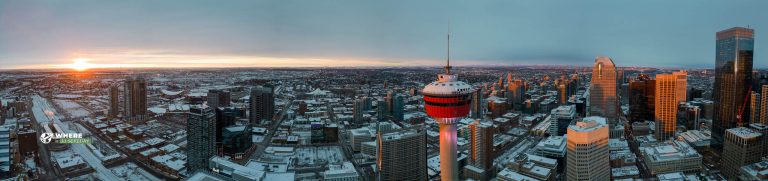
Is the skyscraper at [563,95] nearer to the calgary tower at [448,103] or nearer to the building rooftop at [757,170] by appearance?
the building rooftop at [757,170]

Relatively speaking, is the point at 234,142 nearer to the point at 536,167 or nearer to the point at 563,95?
the point at 536,167

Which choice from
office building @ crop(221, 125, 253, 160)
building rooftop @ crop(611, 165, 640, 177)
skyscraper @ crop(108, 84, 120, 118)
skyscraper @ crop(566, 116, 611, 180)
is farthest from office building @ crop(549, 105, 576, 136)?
skyscraper @ crop(108, 84, 120, 118)

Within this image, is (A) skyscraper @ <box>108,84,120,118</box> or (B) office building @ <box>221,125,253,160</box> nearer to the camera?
(B) office building @ <box>221,125,253,160</box>

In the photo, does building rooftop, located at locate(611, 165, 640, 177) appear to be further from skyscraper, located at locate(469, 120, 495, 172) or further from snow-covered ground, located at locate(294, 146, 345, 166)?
snow-covered ground, located at locate(294, 146, 345, 166)

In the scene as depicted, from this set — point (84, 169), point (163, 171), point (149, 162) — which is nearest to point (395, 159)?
point (163, 171)

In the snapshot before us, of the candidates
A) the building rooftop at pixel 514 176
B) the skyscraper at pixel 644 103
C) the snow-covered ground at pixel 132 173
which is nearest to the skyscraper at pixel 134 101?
the snow-covered ground at pixel 132 173

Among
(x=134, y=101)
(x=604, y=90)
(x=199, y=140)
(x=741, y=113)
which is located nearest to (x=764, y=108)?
(x=741, y=113)

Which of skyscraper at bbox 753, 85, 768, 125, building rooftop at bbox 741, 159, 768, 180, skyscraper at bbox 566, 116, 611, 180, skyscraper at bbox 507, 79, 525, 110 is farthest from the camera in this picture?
skyscraper at bbox 507, 79, 525, 110
